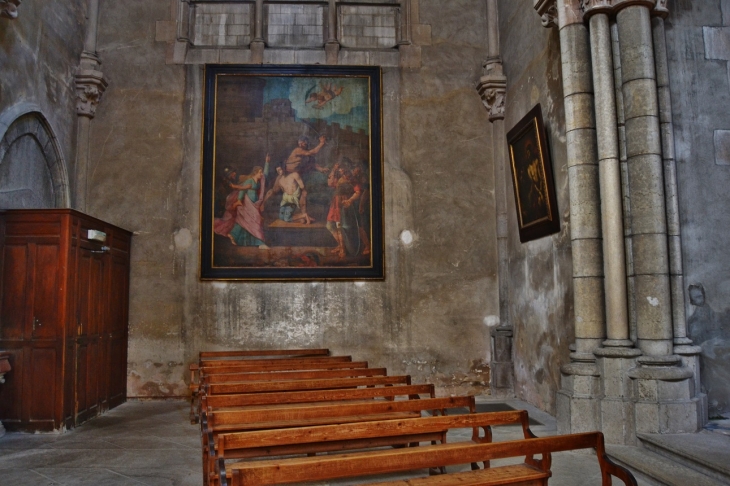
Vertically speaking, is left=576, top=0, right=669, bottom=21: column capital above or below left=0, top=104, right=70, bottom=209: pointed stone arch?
above

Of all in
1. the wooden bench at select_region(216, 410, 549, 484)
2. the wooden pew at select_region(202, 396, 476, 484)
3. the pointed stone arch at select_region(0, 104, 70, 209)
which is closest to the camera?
the wooden bench at select_region(216, 410, 549, 484)

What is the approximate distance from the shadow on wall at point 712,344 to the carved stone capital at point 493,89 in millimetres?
4501

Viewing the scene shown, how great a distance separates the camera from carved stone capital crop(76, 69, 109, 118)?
904cm

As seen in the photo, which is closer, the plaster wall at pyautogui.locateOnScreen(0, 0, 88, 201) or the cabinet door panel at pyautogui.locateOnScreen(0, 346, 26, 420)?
the cabinet door panel at pyautogui.locateOnScreen(0, 346, 26, 420)

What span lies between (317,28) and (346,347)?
524 centimetres

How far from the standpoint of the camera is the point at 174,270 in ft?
29.9

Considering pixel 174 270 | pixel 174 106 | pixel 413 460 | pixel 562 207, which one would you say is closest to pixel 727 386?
pixel 562 207

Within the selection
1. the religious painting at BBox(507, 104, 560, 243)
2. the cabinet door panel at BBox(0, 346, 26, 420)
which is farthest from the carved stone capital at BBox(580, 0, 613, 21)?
the cabinet door panel at BBox(0, 346, 26, 420)

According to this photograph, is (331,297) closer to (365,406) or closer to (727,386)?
(365,406)

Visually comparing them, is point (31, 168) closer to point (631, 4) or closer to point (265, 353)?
point (265, 353)

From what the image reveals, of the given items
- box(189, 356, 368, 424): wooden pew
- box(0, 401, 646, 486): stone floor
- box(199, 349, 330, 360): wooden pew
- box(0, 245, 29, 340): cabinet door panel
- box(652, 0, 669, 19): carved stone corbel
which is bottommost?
box(0, 401, 646, 486): stone floor

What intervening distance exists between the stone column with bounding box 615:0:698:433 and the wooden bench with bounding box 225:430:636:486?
7.36ft

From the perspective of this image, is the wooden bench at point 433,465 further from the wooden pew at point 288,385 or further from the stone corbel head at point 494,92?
the stone corbel head at point 494,92

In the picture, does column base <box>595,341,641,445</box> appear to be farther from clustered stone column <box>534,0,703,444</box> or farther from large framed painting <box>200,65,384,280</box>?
large framed painting <box>200,65,384,280</box>
